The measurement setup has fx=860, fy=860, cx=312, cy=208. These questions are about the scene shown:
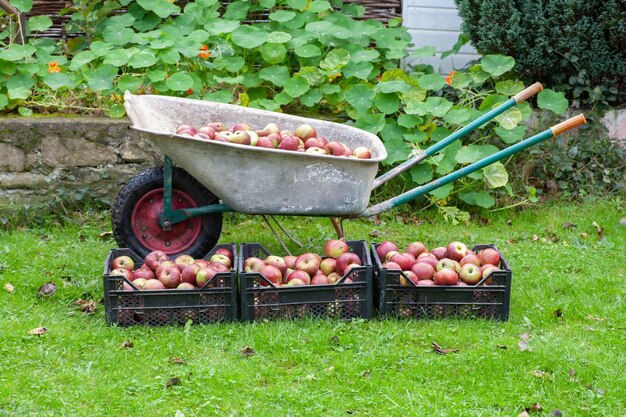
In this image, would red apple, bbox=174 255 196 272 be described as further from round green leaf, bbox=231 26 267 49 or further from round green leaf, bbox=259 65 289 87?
round green leaf, bbox=231 26 267 49

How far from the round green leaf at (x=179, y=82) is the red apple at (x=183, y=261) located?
172cm

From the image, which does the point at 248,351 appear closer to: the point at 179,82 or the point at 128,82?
the point at 179,82

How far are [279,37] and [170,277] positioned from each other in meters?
2.61

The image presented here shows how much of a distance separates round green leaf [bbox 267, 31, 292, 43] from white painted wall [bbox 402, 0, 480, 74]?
1331mm

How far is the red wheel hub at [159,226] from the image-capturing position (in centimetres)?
438

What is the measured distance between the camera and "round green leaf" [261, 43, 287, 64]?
5.89 metres

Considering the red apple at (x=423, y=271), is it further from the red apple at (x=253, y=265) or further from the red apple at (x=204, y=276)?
the red apple at (x=204, y=276)

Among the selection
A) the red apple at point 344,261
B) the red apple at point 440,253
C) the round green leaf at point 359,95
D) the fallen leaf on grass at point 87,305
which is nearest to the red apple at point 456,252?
the red apple at point 440,253

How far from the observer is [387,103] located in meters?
5.70

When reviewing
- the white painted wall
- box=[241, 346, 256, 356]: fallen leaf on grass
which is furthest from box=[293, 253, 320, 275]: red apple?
the white painted wall

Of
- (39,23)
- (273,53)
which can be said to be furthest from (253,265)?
(39,23)

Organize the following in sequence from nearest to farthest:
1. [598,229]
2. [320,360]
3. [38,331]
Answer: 1. [320,360]
2. [38,331]
3. [598,229]

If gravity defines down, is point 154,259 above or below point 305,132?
below

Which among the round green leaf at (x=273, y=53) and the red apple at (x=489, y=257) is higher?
the round green leaf at (x=273, y=53)
